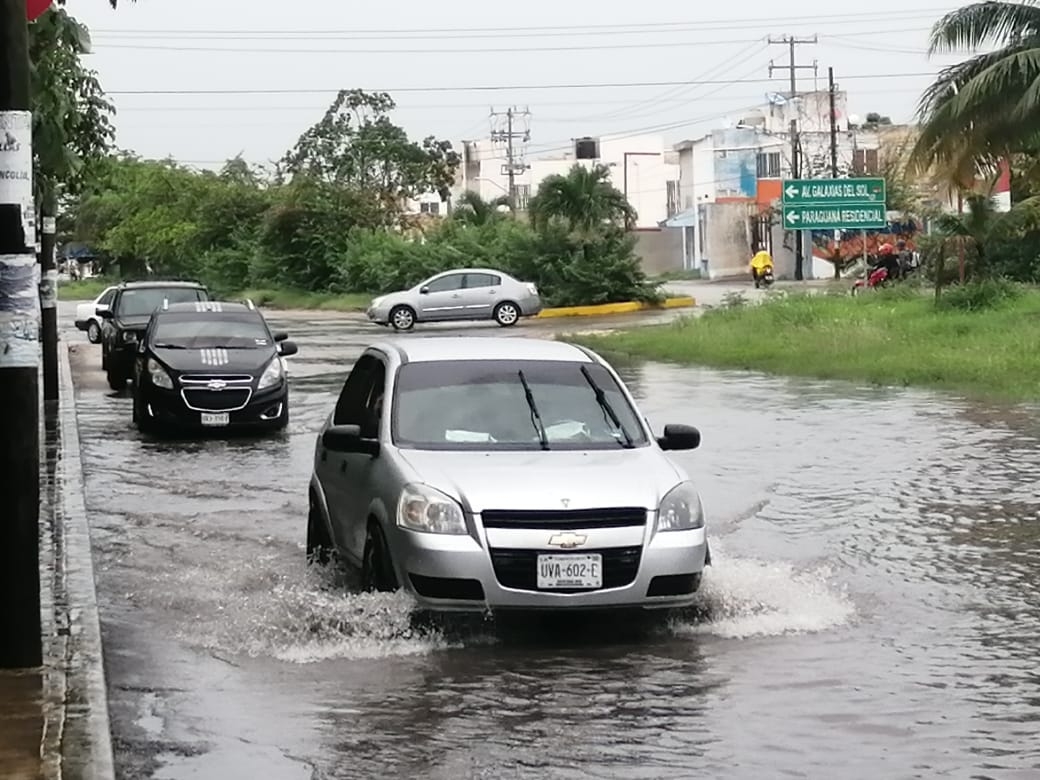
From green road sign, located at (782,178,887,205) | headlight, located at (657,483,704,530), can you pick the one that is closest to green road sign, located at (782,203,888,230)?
green road sign, located at (782,178,887,205)

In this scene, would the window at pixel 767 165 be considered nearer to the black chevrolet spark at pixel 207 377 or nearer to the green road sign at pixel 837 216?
the green road sign at pixel 837 216

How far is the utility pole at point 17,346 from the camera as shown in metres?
7.80

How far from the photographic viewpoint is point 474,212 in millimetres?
64312

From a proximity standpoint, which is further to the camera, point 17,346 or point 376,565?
point 376,565

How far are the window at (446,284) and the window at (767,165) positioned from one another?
1933 inches

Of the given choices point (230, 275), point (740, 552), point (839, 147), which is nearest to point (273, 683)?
point (740, 552)

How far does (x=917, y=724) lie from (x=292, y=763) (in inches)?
107

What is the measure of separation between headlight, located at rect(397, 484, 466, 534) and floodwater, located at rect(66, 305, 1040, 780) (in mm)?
462

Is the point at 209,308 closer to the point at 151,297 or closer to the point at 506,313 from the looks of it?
the point at 151,297

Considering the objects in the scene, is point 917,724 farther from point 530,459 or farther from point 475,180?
point 475,180

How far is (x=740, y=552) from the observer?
41.7ft

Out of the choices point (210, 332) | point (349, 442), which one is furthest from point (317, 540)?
point (210, 332)

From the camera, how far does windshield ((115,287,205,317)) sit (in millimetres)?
29500

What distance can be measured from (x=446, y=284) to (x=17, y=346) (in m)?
38.8
